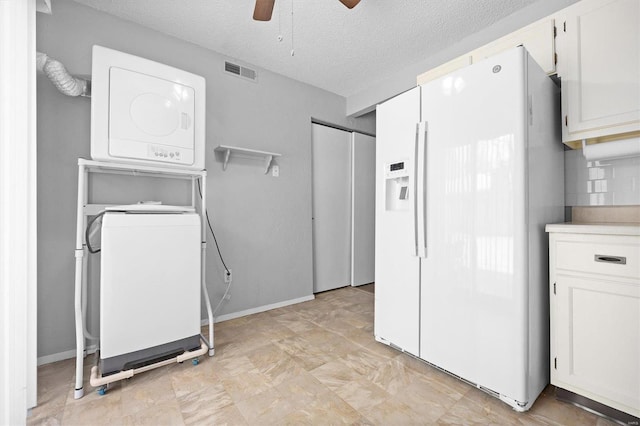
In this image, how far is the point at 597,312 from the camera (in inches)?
54.0

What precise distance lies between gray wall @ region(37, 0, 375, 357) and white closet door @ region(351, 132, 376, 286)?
33 centimetres

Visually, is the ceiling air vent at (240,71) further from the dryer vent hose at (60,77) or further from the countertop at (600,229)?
the countertop at (600,229)

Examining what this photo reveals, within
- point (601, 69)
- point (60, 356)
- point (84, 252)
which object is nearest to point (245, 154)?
point (84, 252)

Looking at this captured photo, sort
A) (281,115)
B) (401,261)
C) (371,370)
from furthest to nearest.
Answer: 1. (281,115)
2. (401,261)
3. (371,370)

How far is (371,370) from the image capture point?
181 centimetres

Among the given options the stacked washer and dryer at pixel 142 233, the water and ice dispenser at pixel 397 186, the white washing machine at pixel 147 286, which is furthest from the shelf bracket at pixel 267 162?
the water and ice dispenser at pixel 397 186

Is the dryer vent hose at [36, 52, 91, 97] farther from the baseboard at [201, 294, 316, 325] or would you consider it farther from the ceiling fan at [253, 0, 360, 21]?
the baseboard at [201, 294, 316, 325]

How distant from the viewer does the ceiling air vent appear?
2707 mm

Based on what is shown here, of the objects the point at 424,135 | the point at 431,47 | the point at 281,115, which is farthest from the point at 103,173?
the point at 431,47

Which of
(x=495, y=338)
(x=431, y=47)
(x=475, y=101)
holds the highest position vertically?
(x=431, y=47)

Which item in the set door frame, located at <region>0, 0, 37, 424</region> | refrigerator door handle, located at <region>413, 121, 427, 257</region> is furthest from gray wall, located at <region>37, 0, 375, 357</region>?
refrigerator door handle, located at <region>413, 121, 427, 257</region>

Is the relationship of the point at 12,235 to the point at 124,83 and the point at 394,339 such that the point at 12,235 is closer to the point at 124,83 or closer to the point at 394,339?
the point at 124,83

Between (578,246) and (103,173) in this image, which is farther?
(103,173)

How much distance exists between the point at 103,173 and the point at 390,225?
217 centimetres
